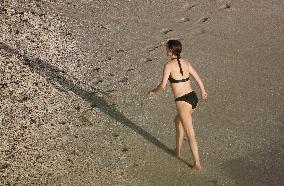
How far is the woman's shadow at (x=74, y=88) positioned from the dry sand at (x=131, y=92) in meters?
0.02

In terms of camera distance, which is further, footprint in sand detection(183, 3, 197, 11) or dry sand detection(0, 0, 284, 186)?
footprint in sand detection(183, 3, 197, 11)

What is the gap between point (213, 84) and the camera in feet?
30.7

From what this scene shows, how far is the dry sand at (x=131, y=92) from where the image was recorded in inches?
287

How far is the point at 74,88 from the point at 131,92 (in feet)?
3.89

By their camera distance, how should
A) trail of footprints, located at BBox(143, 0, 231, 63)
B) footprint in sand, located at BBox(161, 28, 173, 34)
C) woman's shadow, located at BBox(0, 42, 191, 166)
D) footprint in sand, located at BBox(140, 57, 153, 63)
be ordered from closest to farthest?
woman's shadow, located at BBox(0, 42, 191, 166) → footprint in sand, located at BBox(140, 57, 153, 63) → trail of footprints, located at BBox(143, 0, 231, 63) → footprint in sand, located at BBox(161, 28, 173, 34)

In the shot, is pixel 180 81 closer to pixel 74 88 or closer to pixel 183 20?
pixel 74 88

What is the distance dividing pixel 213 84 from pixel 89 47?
126 inches

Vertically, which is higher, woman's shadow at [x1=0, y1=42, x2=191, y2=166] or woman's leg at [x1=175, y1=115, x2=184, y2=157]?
woman's leg at [x1=175, y1=115, x2=184, y2=157]

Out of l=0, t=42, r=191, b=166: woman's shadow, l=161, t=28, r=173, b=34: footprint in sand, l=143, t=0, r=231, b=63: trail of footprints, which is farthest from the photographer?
l=161, t=28, r=173, b=34: footprint in sand

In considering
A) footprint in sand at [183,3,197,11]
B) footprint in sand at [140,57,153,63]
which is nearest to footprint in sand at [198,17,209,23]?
footprint in sand at [183,3,197,11]

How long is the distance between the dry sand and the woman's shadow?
0.07 ft

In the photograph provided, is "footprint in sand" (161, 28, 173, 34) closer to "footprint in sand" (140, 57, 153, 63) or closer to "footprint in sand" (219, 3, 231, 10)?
"footprint in sand" (140, 57, 153, 63)

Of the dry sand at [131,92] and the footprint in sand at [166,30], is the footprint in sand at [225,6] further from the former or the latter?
the footprint in sand at [166,30]

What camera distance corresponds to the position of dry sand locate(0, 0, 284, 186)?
7.29m
